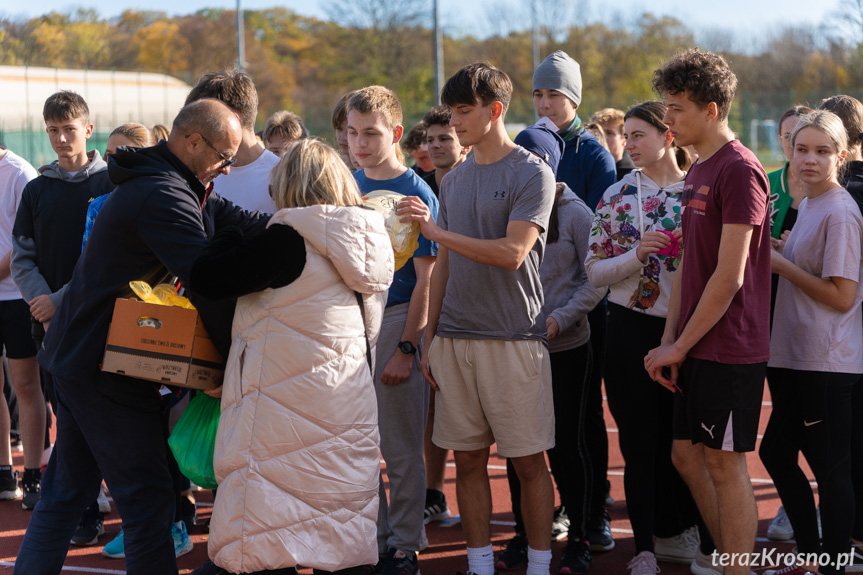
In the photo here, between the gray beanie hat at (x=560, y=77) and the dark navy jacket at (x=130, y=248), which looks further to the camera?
the gray beanie hat at (x=560, y=77)

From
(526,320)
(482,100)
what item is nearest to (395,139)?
(482,100)

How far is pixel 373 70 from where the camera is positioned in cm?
5219

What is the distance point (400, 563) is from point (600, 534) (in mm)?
1109

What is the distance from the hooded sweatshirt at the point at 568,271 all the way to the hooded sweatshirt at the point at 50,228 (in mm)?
2603

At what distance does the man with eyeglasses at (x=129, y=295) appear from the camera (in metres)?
3.15

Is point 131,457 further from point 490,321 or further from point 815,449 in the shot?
point 815,449

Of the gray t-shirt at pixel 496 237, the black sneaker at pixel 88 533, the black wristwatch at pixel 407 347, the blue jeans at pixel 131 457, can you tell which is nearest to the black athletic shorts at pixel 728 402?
the gray t-shirt at pixel 496 237

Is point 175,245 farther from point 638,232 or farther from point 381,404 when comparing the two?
point 638,232

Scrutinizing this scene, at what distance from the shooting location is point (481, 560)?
13.2ft

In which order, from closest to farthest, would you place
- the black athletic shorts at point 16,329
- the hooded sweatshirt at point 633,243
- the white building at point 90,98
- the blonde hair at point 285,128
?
the hooded sweatshirt at point 633,243, the black athletic shorts at point 16,329, the blonde hair at point 285,128, the white building at point 90,98

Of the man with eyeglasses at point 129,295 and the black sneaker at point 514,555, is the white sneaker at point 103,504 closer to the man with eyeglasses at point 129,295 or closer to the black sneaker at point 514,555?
the man with eyeglasses at point 129,295

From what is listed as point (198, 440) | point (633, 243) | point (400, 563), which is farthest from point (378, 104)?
point (400, 563)

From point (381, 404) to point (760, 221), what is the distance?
2.01 metres

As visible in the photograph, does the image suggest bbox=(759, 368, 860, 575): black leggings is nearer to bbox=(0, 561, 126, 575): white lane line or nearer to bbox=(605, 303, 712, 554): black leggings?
bbox=(605, 303, 712, 554): black leggings
